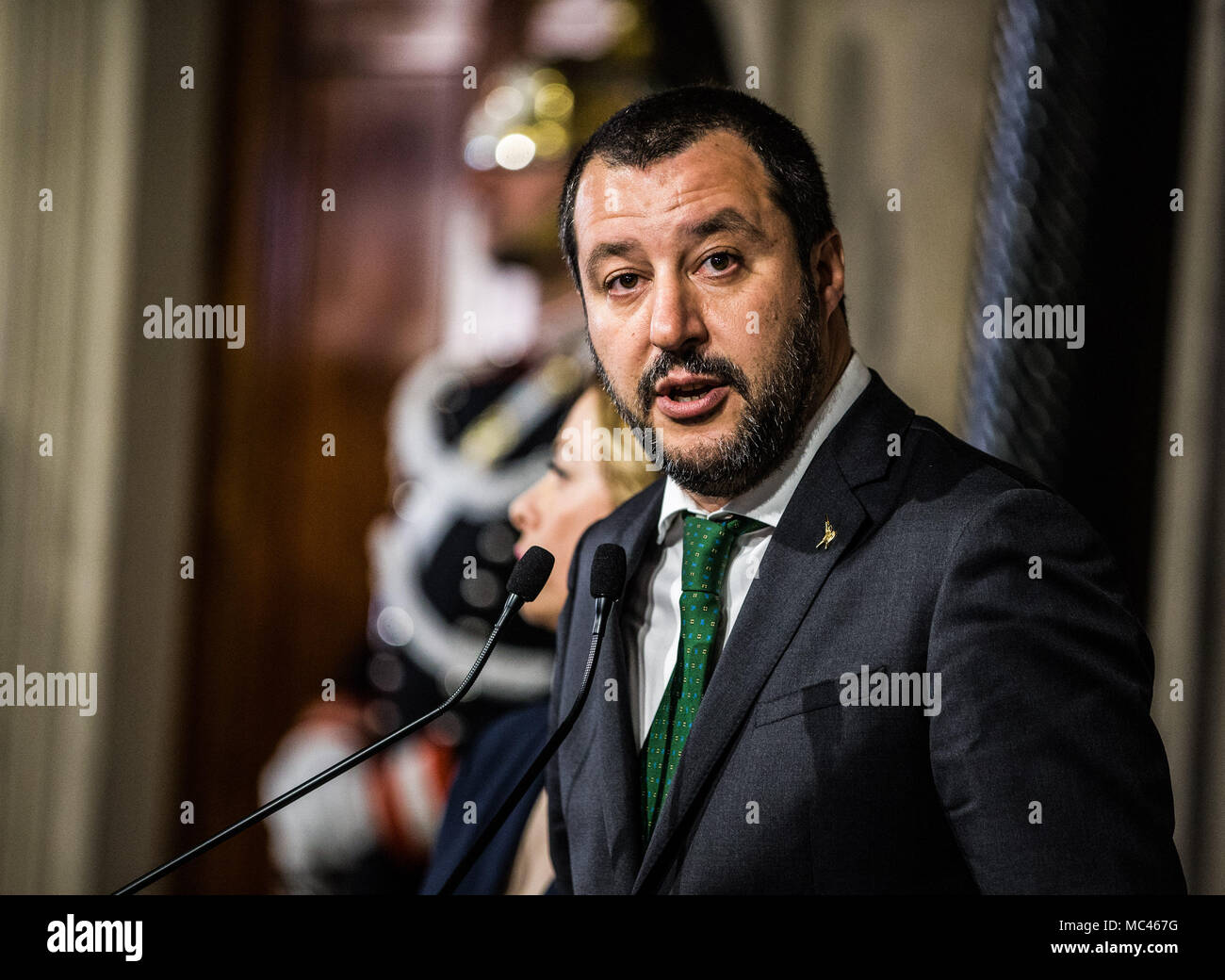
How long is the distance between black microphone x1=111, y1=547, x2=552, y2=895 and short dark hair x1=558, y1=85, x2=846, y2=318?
1.43 feet

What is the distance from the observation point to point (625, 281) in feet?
4.15

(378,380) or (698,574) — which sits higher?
(378,380)

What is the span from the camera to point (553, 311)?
99.5 inches

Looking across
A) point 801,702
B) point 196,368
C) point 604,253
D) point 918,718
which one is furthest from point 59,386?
point 918,718

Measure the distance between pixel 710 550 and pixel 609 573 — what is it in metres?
0.19

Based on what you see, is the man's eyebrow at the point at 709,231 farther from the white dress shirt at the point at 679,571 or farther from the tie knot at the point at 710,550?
the tie knot at the point at 710,550

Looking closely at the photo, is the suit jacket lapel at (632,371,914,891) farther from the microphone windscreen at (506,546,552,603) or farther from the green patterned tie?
the microphone windscreen at (506,546,552,603)

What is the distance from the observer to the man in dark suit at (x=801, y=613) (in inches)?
38.8

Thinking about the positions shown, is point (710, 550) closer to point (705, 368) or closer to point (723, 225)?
point (705, 368)

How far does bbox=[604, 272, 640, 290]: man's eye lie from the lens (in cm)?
126

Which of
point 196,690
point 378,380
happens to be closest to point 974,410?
point 378,380

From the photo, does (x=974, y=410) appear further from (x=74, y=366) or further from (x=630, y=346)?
(x=74, y=366)

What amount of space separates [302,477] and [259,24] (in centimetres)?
125

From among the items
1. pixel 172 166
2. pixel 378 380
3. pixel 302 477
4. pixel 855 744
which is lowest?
pixel 855 744
